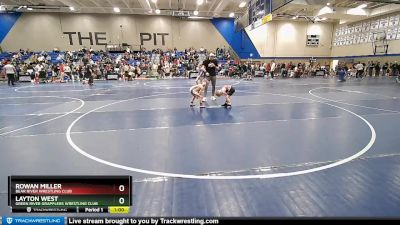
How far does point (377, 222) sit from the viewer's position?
88cm

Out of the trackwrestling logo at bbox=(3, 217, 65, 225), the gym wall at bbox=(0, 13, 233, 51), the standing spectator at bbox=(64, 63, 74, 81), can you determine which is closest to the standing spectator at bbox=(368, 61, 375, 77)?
the gym wall at bbox=(0, 13, 233, 51)

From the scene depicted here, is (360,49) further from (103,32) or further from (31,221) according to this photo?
(31,221)

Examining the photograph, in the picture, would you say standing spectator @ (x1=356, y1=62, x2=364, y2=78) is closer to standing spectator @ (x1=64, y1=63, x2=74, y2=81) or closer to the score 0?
standing spectator @ (x1=64, y1=63, x2=74, y2=81)

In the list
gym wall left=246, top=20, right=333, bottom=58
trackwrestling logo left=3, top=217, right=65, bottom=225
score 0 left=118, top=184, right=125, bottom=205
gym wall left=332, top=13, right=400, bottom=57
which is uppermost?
gym wall left=246, top=20, right=333, bottom=58

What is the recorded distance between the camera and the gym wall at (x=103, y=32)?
26.0 metres

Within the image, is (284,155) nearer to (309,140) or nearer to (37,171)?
(309,140)

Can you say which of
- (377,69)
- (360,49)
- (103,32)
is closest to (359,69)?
(377,69)

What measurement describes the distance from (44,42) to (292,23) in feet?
91.4

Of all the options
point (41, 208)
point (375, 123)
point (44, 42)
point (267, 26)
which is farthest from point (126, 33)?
point (41, 208)

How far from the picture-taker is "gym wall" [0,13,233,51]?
25984mm

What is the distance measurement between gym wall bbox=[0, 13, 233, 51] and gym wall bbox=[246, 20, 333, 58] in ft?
14.7

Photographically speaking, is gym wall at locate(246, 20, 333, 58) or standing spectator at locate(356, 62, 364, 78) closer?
standing spectator at locate(356, 62, 364, 78)

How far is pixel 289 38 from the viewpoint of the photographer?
2908 centimetres

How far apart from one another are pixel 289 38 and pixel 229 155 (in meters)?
28.7
